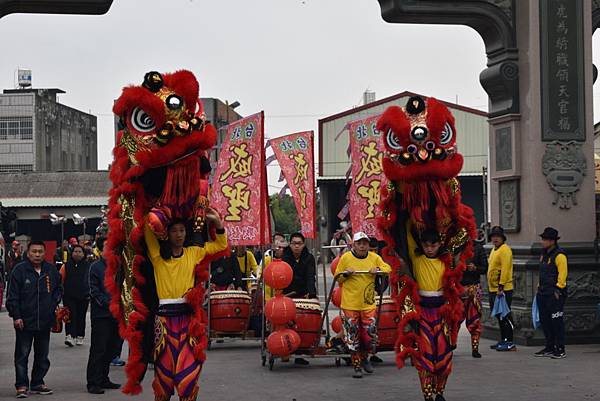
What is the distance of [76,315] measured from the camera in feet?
53.6

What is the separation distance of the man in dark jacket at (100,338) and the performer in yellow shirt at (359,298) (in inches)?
107

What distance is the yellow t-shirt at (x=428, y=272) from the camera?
952 centimetres

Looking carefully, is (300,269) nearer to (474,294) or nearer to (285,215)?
(474,294)

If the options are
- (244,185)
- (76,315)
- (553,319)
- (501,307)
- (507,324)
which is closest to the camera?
(244,185)

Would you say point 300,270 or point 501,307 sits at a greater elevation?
point 300,270

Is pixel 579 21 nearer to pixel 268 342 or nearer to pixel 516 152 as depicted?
pixel 516 152

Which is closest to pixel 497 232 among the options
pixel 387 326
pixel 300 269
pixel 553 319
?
pixel 553 319

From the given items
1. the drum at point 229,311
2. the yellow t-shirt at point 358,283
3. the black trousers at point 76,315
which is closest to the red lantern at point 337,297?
the yellow t-shirt at point 358,283

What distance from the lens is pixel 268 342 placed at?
1248 cm

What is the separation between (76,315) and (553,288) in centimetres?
750

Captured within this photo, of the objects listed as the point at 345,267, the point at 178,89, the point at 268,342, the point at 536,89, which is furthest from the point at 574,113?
the point at 178,89

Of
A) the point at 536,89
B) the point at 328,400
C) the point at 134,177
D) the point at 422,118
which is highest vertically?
the point at 536,89

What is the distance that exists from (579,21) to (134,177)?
28.9 feet

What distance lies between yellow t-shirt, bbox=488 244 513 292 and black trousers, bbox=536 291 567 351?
69 centimetres
